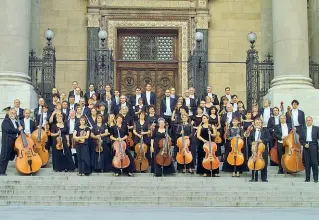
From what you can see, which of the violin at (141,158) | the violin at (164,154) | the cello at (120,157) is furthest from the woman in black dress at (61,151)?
the violin at (164,154)

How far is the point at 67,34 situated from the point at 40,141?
8.00 meters

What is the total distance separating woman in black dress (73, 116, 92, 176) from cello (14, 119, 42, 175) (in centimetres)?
A: 93

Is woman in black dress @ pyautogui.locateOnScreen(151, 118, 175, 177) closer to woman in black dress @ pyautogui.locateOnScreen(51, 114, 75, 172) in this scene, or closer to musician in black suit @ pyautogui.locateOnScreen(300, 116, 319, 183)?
woman in black dress @ pyautogui.locateOnScreen(51, 114, 75, 172)

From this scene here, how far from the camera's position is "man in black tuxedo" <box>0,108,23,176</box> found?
14.7 m

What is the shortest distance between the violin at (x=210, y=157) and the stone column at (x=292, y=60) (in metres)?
4.22

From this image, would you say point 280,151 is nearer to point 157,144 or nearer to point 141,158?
point 157,144

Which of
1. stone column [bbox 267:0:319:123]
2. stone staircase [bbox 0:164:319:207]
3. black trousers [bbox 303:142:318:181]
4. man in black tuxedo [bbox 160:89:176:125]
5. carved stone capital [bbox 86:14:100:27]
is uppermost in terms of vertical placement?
carved stone capital [bbox 86:14:100:27]

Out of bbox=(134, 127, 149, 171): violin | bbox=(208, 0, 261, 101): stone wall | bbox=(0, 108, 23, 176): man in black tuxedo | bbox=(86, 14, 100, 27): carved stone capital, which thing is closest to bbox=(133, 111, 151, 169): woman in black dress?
bbox=(134, 127, 149, 171): violin

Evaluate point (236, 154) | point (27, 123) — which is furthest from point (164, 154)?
point (27, 123)

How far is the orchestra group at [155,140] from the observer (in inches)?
572

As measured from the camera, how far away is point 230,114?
15.8 metres

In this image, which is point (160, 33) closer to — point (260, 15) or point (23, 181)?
point (260, 15)

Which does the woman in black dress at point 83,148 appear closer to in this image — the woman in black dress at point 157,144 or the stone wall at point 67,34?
the woman in black dress at point 157,144

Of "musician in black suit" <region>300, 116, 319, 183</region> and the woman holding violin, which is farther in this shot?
the woman holding violin
